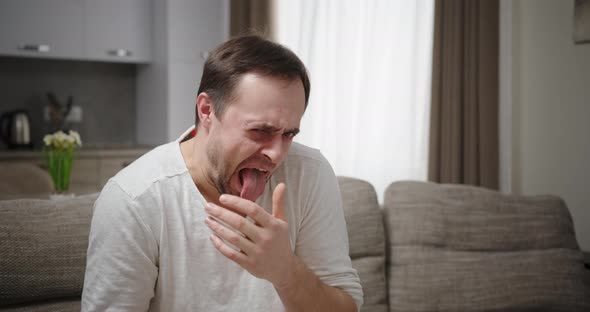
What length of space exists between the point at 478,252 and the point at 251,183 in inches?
43.2

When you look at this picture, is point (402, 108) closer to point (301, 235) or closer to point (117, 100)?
point (301, 235)

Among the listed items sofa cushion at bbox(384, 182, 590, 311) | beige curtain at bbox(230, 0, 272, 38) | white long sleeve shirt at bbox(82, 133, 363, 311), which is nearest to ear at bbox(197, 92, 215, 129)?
white long sleeve shirt at bbox(82, 133, 363, 311)

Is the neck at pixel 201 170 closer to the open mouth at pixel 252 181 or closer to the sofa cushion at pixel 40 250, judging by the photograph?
the open mouth at pixel 252 181

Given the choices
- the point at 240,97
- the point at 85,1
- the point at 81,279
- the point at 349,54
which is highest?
the point at 85,1

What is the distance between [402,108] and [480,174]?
1.84 feet

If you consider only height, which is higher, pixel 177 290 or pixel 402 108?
pixel 402 108

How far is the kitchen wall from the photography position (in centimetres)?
478

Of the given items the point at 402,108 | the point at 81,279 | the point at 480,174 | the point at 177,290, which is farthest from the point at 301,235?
the point at 402,108

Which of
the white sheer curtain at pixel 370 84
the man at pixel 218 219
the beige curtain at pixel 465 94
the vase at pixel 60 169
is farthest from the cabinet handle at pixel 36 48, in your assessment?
the man at pixel 218 219

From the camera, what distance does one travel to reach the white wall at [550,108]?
107 inches

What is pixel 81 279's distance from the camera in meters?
1.57

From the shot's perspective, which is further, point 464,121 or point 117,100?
point 117,100

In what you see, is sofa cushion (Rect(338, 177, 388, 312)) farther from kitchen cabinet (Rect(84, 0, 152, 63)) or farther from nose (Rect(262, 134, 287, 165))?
kitchen cabinet (Rect(84, 0, 152, 63))

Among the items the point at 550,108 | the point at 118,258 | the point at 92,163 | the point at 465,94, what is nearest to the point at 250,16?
the point at 92,163
